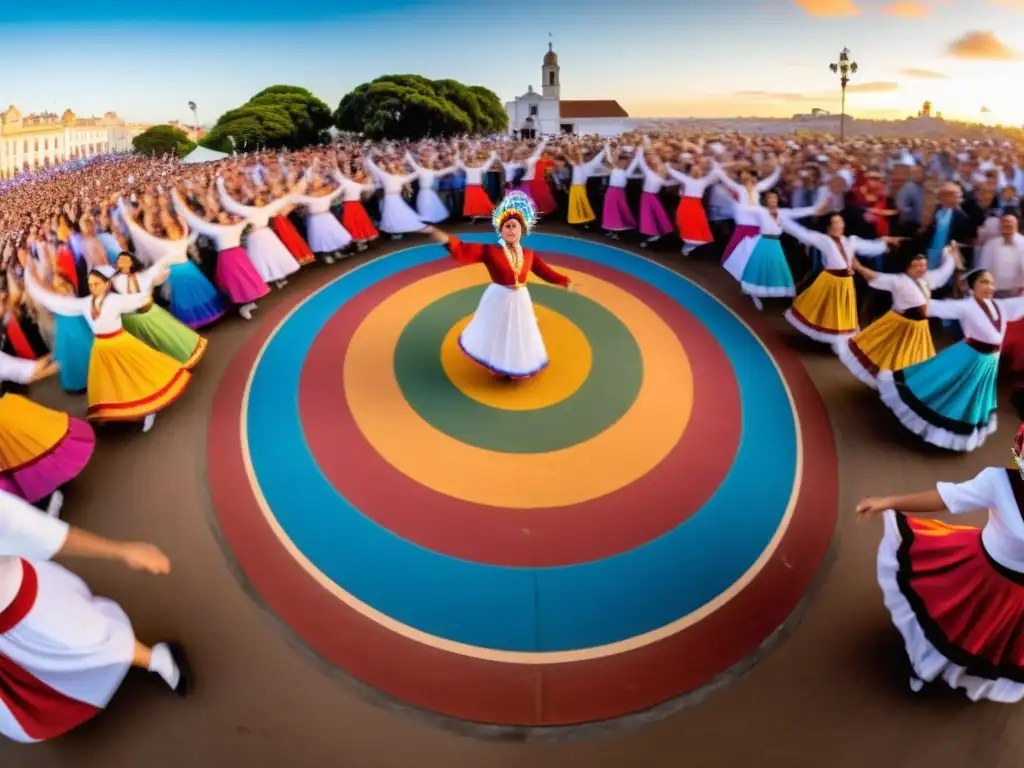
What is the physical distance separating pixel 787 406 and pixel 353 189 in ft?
28.0

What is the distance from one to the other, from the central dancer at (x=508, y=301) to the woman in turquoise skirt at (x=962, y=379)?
3.92 m

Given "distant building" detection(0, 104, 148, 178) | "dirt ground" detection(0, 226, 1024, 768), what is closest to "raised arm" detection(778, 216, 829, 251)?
"dirt ground" detection(0, 226, 1024, 768)

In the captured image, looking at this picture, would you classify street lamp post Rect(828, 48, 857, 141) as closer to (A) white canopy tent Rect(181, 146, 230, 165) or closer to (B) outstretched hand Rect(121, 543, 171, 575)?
(A) white canopy tent Rect(181, 146, 230, 165)

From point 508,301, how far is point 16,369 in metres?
4.82

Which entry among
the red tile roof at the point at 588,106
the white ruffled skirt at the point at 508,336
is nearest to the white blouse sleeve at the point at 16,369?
the white ruffled skirt at the point at 508,336

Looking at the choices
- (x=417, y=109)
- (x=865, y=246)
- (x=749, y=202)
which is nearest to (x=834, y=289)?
(x=865, y=246)

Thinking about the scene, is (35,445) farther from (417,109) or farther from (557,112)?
(557,112)

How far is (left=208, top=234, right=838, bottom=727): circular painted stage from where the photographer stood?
4.13 metres

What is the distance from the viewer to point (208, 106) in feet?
29.9

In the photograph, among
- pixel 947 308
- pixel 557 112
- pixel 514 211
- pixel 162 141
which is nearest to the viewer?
pixel 947 308

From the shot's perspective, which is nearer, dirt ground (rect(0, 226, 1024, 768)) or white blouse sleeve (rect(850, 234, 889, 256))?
dirt ground (rect(0, 226, 1024, 768))

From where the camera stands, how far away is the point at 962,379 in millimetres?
5727

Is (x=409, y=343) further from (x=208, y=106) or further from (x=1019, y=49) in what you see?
(x=1019, y=49)

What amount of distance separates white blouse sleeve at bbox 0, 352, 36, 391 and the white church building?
1095 centimetres
